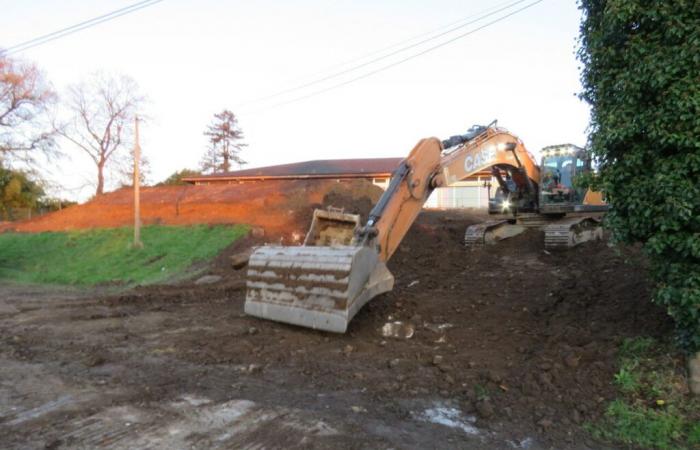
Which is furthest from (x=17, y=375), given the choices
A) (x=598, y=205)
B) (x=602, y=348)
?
(x=598, y=205)

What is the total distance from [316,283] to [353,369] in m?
1.34

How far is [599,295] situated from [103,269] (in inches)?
672

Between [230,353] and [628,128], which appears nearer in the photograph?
[628,128]

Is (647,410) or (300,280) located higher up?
(300,280)

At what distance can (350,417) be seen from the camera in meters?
5.07

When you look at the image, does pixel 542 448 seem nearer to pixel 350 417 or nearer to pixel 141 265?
pixel 350 417

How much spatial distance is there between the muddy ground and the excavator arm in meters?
0.51

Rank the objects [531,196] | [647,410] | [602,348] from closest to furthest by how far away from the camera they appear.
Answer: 1. [647,410]
2. [602,348]
3. [531,196]

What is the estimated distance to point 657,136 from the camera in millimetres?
5059

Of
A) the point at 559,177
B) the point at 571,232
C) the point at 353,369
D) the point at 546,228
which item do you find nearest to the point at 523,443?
the point at 353,369

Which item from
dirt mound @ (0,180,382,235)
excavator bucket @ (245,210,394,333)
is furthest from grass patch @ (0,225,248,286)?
excavator bucket @ (245,210,394,333)

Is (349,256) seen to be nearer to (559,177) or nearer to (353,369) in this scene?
(353,369)

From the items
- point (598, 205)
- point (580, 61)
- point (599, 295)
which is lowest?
point (599, 295)

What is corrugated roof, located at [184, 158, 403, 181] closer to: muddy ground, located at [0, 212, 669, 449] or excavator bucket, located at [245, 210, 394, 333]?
muddy ground, located at [0, 212, 669, 449]
